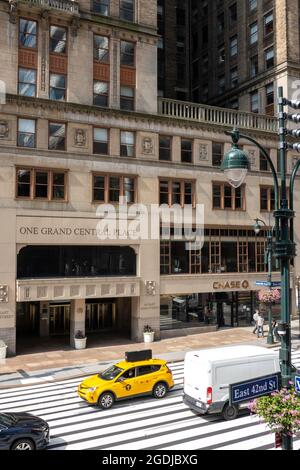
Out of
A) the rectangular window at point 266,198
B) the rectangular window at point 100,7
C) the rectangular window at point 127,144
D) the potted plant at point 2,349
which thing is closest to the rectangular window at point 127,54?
the rectangular window at point 100,7

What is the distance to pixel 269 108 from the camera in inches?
1746

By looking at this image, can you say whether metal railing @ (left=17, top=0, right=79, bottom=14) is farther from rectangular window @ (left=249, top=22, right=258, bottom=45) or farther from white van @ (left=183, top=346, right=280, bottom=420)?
white van @ (left=183, top=346, right=280, bottom=420)

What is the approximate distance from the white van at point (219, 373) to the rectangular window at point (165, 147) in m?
20.4

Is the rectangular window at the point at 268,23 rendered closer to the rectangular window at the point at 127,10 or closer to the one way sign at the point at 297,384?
the rectangular window at the point at 127,10

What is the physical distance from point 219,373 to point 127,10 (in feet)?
96.4

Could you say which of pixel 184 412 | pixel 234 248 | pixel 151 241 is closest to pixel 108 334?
pixel 151 241

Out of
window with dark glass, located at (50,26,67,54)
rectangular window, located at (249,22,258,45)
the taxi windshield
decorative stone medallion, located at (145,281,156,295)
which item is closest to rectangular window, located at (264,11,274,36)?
rectangular window, located at (249,22,258,45)

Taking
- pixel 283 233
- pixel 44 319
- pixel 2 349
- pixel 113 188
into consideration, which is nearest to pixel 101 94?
pixel 113 188

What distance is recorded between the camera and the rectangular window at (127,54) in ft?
115

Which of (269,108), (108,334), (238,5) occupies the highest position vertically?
(238,5)

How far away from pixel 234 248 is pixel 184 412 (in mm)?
21569

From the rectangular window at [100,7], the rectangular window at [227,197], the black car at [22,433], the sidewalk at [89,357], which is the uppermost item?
the rectangular window at [100,7]

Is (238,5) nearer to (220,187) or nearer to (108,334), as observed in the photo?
(220,187)

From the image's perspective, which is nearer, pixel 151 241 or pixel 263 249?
pixel 151 241
